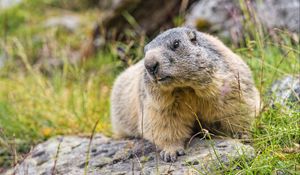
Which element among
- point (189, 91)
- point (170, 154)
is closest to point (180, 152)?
point (170, 154)

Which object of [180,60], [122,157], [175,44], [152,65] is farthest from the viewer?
[122,157]

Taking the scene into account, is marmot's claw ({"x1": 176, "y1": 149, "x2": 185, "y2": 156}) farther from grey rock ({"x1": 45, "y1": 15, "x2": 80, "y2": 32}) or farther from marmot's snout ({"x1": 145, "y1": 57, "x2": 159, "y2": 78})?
grey rock ({"x1": 45, "y1": 15, "x2": 80, "y2": 32})

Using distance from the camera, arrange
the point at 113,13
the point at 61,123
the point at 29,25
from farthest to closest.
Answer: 1. the point at 29,25
2. the point at 113,13
3. the point at 61,123

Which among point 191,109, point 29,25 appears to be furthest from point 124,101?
point 29,25

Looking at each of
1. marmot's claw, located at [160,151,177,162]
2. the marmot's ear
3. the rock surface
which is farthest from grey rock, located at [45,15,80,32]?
marmot's claw, located at [160,151,177,162]

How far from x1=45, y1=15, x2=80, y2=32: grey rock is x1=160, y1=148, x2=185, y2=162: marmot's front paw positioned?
7.91m

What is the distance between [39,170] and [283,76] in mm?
2906

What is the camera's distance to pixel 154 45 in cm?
474

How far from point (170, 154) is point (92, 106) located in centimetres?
299

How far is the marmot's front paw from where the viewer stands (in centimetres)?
486

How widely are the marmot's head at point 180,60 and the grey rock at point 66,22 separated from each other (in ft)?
25.9

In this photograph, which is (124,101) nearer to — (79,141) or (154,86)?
(79,141)

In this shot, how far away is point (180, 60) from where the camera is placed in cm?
458

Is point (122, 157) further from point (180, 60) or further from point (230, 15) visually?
point (230, 15)
